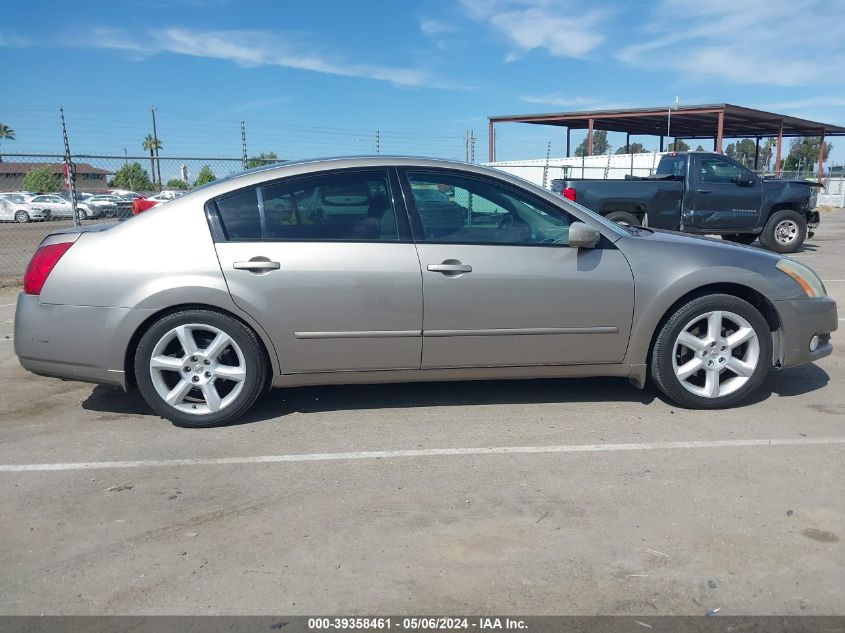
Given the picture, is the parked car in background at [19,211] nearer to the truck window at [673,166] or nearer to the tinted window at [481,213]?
the truck window at [673,166]

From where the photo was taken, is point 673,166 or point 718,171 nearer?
point 718,171

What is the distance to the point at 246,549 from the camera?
9.49ft

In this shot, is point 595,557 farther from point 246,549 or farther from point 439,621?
point 246,549

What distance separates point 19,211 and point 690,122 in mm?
30959

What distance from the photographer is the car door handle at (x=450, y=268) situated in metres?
4.15

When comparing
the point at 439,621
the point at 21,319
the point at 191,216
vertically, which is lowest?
the point at 439,621

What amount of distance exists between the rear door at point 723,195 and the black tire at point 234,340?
1038cm

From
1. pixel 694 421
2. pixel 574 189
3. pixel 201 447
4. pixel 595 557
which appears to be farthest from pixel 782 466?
pixel 574 189

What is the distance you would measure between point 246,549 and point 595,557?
1.43m

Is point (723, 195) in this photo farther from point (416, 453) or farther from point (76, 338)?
point (76, 338)

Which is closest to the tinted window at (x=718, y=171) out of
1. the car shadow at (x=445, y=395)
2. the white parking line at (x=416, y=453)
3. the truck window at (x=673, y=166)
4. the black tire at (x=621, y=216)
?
the truck window at (x=673, y=166)

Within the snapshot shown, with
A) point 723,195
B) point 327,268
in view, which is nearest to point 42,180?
Answer: point 723,195

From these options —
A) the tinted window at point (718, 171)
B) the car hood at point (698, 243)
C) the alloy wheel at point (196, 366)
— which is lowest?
the alloy wheel at point (196, 366)

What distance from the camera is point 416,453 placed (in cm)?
386
